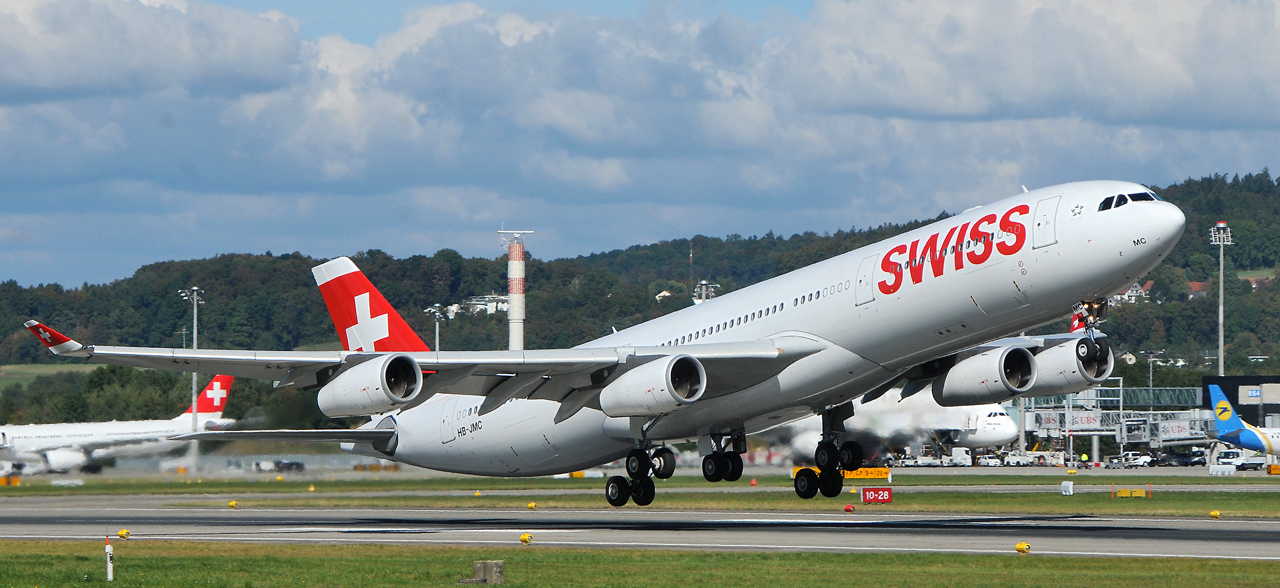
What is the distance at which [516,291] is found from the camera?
127 m

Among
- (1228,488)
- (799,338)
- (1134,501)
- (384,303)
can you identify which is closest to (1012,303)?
(799,338)

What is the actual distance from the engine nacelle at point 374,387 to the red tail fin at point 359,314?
431 inches

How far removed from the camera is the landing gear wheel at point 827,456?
129 feet

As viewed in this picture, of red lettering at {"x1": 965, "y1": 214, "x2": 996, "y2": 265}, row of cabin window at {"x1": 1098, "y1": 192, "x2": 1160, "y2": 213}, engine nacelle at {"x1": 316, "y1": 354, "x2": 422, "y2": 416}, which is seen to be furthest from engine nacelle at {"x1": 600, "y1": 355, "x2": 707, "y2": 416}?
row of cabin window at {"x1": 1098, "y1": 192, "x2": 1160, "y2": 213}

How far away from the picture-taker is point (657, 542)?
36031 millimetres

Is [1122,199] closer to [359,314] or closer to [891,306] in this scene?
[891,306]

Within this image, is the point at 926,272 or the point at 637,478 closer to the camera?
the point at 926,272

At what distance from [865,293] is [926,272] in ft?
6.06

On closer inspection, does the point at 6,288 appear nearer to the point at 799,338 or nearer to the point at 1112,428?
the point at 1112,428

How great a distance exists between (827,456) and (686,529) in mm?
4983

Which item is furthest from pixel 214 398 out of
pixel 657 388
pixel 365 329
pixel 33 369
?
pixel 33 369

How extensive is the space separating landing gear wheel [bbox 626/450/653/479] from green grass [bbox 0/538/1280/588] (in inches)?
241

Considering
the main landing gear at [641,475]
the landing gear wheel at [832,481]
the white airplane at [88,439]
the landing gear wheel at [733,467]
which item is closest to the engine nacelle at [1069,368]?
the landing gear wheel at [832,481]

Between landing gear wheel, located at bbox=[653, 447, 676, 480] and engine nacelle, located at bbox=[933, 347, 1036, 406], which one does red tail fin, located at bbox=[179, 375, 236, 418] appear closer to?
landing gear wheel, located at bbox=[653, 447, 676, 480]
